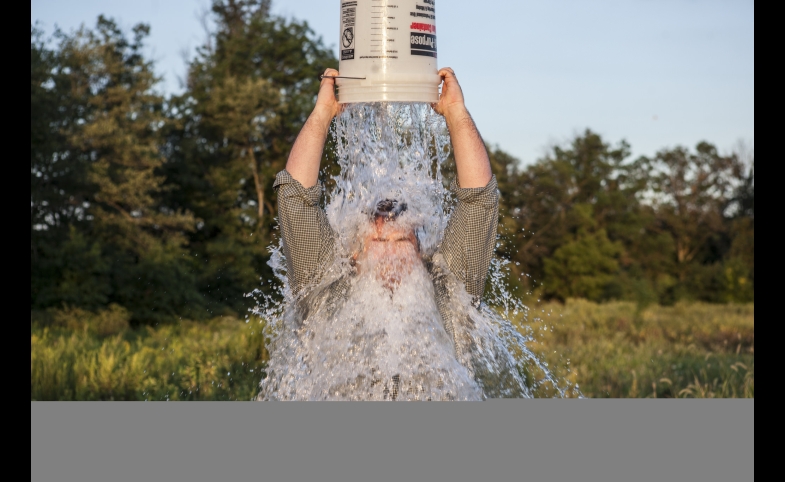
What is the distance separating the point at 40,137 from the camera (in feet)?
46.3

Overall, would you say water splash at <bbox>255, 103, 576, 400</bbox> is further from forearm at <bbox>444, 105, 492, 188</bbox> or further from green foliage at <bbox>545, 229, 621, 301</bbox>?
green foliage at <bbox>545, 229, 621, 301</bbox>

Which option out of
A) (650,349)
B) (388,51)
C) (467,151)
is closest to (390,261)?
(467,151)

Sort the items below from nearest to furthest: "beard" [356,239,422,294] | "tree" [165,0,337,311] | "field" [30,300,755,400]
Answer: "beard" [356,239,422,294]
"field" [30,300,755,400]
"tree" [165,0,337,311]

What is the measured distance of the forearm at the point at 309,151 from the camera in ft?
11.6

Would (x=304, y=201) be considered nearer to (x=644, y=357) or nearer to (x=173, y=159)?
(x=644, y=357)

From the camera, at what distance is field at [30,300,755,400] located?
8.41 metres

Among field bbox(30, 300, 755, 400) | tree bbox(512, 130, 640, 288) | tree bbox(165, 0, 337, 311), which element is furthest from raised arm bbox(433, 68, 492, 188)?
tree bbox(512, 130, 640, 288)

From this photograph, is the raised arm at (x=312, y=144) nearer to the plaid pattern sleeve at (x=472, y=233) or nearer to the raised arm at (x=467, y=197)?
the raised arm at (x=467, y=197)

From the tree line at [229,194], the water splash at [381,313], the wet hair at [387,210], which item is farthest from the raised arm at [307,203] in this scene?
the tree line at [229,194]

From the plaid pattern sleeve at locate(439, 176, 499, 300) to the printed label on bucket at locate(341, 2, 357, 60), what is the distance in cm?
68

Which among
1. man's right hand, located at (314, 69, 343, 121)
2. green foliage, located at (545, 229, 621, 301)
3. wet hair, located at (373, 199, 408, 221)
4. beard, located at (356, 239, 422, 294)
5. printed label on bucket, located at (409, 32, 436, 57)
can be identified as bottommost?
green foliage, located at (545, 229, 621, 301)

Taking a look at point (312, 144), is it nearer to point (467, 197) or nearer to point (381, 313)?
point (467, 197)

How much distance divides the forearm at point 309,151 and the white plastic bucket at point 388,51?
0.50ft

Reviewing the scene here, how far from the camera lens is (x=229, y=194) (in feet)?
53.1
